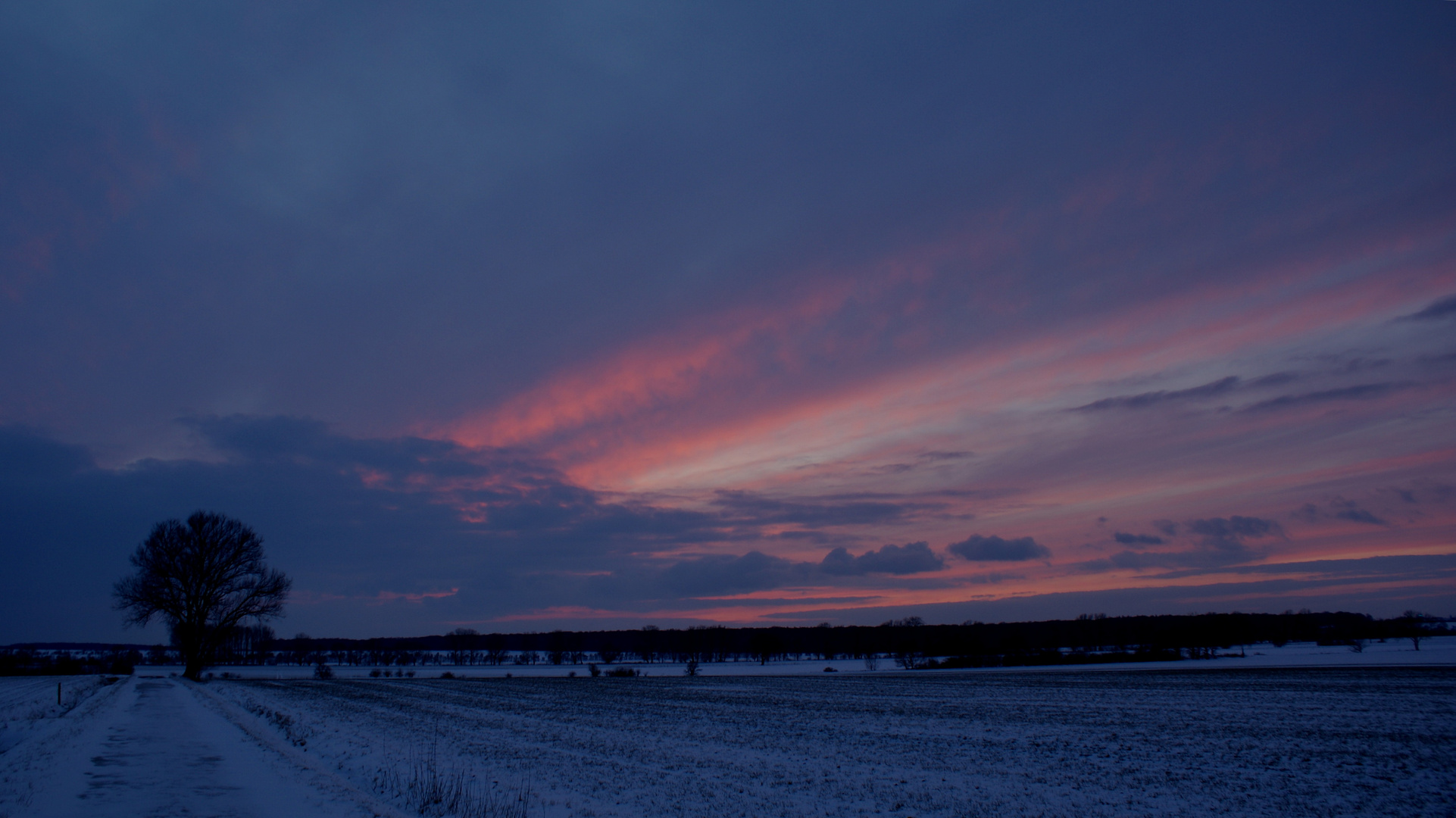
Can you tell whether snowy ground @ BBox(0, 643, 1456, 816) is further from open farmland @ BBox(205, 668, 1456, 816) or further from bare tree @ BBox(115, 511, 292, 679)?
bare tree @ BBox(115, 511, 292, 679)

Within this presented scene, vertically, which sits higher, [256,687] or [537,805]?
[537,805]

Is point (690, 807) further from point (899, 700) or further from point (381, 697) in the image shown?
point (381, 697)

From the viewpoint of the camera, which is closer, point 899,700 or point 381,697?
point 899,700

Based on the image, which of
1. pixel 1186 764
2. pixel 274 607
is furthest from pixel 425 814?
pixel 274 607

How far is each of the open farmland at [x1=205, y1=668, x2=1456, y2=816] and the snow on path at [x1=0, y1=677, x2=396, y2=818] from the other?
1.93 meters

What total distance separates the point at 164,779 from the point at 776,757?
1603 centimetres

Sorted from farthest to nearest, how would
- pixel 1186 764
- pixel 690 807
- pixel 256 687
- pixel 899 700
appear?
pixel 256 687, pixel 899 700, pixel 1186 764, pixel 690 807

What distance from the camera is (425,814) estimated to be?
14.6 metres

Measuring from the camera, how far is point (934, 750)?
76.0 feet

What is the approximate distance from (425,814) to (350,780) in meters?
5.12

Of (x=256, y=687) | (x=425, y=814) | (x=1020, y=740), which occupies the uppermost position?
(x=425, y=814)

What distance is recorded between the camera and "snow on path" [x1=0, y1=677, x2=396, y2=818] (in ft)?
46.3

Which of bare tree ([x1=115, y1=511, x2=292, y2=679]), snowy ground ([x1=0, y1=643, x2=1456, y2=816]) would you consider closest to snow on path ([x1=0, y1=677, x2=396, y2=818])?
snowy ground ([x1=0, y1=643, x2=1456, y2=816])

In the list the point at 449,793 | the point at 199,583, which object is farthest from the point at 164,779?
the point at 199,583
